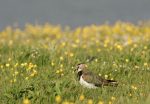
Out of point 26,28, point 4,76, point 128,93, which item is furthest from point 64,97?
point 26,28

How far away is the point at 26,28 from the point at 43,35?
106 centimetres

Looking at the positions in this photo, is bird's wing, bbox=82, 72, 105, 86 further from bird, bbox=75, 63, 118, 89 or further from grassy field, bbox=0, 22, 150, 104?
grassy field, bbox=0, 22, 150, 104

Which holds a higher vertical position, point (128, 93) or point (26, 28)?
point (26, 28)

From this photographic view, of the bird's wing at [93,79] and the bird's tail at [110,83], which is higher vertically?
the bird's wing at [93,79]

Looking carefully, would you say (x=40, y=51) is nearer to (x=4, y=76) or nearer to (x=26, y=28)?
(x=4, y=76)

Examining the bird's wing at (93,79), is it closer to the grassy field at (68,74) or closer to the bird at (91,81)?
the bird at (91,81)

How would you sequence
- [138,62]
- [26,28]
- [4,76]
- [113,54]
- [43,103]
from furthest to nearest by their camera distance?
[26,28]
[113,54]
[138,62]
[4,76]
[43,103]

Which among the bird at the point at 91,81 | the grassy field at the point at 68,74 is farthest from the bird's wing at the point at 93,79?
the grassy field at the point at 68,74

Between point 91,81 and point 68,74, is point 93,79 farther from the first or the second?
point 68,74

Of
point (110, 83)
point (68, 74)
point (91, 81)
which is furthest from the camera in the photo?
point (68, 74)

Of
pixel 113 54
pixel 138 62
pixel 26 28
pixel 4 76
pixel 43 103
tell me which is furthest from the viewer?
pixel 26 28

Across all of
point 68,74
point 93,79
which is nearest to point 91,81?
point 93,79

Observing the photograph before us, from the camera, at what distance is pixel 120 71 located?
9969mm

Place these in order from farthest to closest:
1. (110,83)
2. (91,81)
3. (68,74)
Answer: (68,74)
(110,83)
(91,81)
